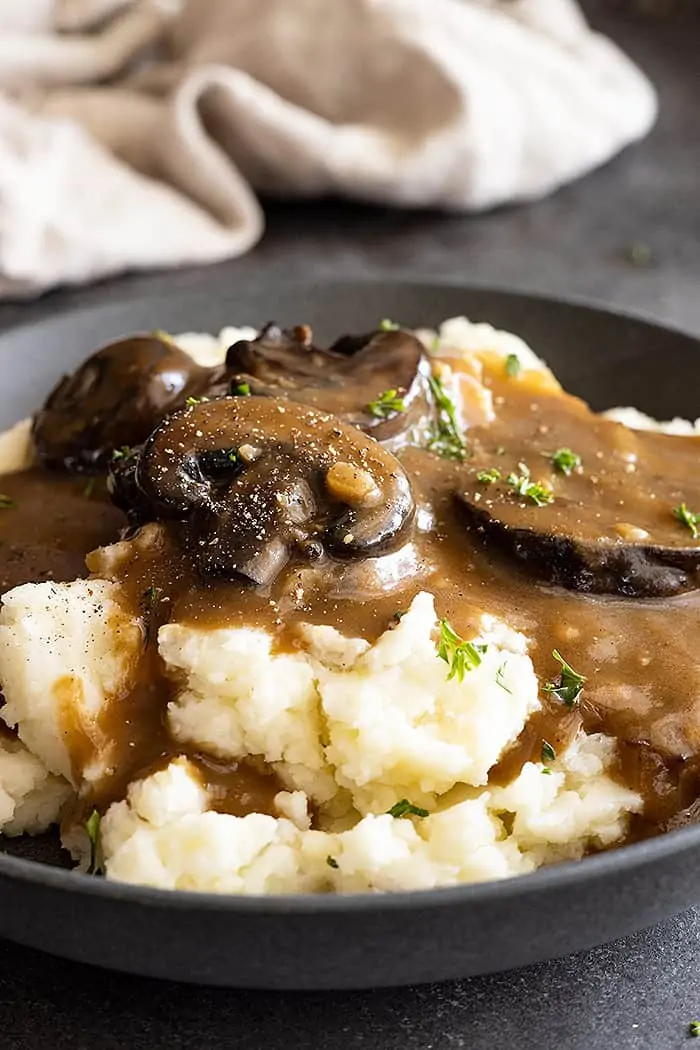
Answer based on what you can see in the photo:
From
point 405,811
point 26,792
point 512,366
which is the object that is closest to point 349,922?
point 405,811

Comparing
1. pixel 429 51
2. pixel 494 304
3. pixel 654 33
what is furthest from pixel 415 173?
pixel 654 33

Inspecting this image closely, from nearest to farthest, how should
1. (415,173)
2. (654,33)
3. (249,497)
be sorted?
(249,497) < (415,173) < (654,33)

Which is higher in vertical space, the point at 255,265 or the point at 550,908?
the point at 550,908

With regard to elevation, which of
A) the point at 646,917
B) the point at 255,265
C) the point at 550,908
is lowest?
the point at 255,265

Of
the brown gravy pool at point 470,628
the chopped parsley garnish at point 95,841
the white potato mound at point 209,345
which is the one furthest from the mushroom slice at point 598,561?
the white potato mound at point 209,345

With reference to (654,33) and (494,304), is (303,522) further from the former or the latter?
(654,33)

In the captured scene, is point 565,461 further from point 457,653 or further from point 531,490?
point 457,653

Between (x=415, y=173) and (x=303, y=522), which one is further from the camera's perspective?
(x=415, y=173)
